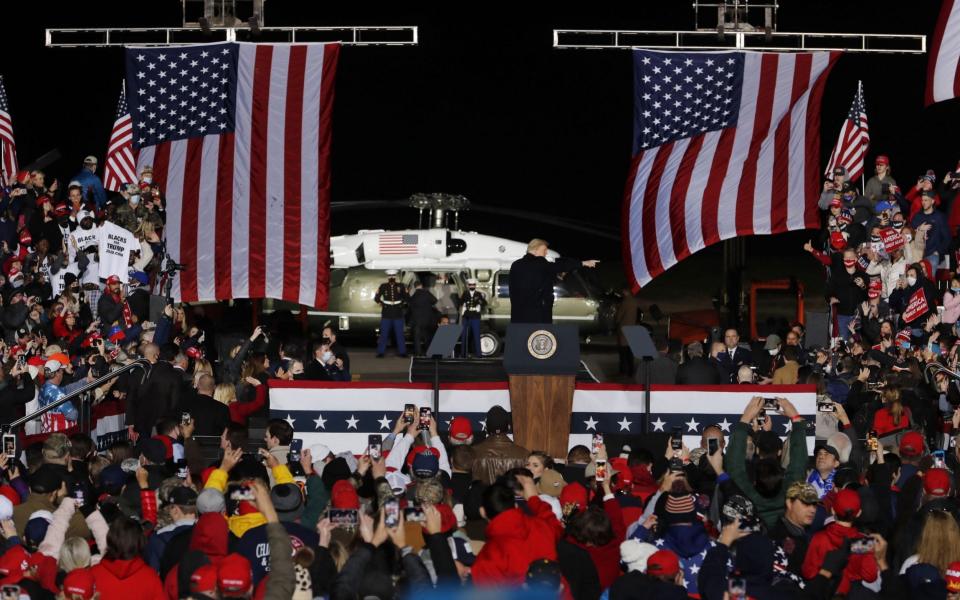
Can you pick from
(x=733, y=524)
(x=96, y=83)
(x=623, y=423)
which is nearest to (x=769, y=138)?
(x=623, y=423)

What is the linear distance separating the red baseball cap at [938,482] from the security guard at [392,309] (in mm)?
16311

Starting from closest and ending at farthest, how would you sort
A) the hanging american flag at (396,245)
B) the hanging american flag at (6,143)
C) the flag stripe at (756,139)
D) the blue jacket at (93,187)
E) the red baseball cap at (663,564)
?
the red baseball cap at (663,564)
the flag stripe at (756,139)
the blue jacket at (93,187)
the hanging american flag at (6,143)
the hanging american flag at (396,245)

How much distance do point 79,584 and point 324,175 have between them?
12533 millimetres

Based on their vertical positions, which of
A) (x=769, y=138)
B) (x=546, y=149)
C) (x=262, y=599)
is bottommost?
(x=262, y=599)

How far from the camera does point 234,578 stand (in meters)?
9.38

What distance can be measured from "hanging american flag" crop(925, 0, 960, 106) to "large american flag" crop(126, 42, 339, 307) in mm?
7621

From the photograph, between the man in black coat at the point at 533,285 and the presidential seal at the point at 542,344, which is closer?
the presidential seal at the point at 542,344

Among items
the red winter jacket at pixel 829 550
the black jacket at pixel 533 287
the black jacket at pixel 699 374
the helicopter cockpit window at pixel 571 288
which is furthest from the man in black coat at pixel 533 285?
the helicopter cockpit window at pixel 571 288

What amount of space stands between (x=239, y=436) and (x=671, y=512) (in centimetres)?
408

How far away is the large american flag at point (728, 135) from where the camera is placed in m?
23.1

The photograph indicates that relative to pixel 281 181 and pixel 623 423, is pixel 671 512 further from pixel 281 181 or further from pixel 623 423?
pixel 281 181

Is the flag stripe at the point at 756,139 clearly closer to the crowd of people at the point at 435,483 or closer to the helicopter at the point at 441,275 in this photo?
the crowd of people at the point at 435,483

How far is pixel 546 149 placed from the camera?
61969 mm

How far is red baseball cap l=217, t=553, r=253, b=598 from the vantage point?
30.8 ft
